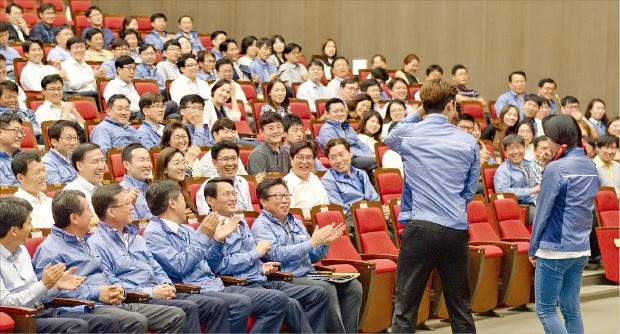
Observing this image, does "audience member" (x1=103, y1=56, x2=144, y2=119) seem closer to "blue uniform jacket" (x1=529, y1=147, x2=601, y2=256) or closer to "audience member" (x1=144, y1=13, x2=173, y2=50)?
"audience member" (x1=144, y1=13, x2=173, y2=50)

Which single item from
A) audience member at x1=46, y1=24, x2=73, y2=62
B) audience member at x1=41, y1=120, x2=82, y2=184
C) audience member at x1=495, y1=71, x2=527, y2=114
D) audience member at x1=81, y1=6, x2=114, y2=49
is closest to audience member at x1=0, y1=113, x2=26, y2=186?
audience member at x1=41, y1=120, x2=82, y2=184

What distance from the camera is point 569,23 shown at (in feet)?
36.0

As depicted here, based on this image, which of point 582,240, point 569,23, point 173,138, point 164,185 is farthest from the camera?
point 569,23

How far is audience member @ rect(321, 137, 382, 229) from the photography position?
6.32 m

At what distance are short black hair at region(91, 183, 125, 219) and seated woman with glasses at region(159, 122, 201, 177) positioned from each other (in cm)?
183

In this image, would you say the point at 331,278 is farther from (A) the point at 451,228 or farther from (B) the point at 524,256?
(B) the point at 524,256

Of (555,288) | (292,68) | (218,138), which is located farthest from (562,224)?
(292,68)

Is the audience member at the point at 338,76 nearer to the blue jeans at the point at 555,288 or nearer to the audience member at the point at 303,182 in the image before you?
the audience member at the point at 303,182

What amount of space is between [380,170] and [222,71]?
2822 mm

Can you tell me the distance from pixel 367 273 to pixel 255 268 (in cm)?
71

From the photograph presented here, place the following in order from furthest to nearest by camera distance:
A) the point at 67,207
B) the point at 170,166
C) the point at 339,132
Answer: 1. the point at 339,132
2. the point at 170,166
3. the point at 67,207

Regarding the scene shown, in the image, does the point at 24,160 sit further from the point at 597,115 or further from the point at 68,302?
the point at 597,115

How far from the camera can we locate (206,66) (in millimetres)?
9367

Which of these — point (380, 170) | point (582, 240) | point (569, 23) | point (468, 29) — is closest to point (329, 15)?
point (468, 29)
